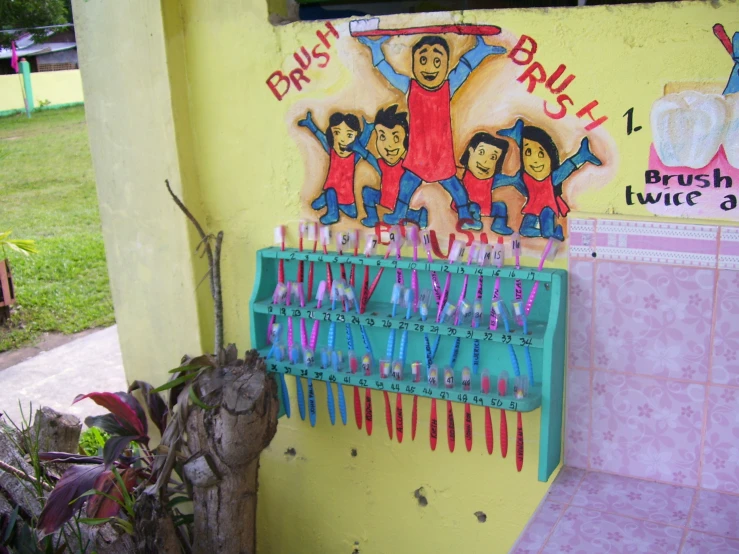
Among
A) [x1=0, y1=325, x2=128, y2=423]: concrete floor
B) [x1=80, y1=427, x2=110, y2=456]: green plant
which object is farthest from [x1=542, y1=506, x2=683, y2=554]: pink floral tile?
[x1=0, y1=325, x2=128, y2=423]: concrete floor

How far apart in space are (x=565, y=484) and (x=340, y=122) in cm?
118

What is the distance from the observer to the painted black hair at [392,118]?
82.3 inches

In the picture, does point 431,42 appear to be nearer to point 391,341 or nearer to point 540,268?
point 540,268

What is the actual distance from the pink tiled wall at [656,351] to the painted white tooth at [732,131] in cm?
17

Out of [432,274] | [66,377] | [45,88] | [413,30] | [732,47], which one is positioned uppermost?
[45,88]

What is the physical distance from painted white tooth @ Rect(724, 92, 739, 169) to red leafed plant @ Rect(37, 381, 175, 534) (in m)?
1.77

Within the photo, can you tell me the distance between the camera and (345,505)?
251 centimetres

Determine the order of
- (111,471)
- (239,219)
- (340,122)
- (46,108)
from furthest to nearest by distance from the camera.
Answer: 1. (46,108)
2. (239,219)
3. (111,471)
4. (340,122)

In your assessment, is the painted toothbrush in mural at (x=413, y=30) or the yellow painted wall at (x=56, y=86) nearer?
the painted toothbrush in mural at (x=413, y=30)

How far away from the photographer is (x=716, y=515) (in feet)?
5.80

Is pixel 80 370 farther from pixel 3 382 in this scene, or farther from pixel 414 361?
pixel 414 361

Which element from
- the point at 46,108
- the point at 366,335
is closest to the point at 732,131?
the point at 366,335

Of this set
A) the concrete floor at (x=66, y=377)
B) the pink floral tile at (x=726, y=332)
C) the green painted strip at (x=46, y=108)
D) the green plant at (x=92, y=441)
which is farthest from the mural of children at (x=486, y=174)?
the green painted strip at (x=46, y=108)

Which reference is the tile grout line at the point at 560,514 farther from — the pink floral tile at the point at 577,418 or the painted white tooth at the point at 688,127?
the painted white tooth at the point at 688,127
